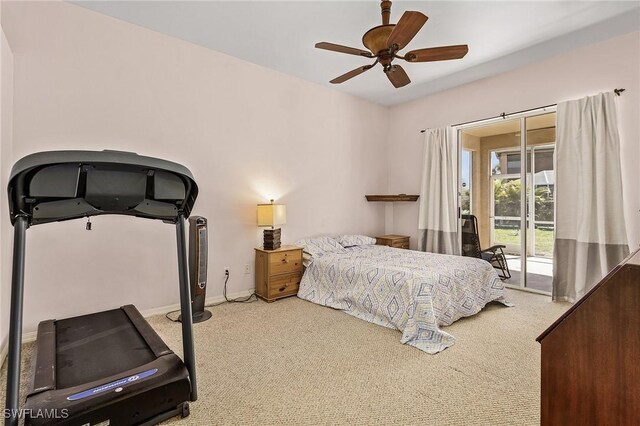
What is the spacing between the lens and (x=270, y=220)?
12.6 feet

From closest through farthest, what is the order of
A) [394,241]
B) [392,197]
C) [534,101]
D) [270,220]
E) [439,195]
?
[270,220] → [534,101] → [439,195] → [394,241] → [392,197]

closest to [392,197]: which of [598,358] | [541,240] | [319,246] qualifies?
[319,246]

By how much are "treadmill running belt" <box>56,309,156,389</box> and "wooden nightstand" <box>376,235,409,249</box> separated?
12.2ft

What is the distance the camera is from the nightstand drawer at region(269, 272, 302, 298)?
379 cm

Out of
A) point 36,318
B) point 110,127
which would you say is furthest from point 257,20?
point 36,318

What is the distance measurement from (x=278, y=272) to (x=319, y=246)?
0.70m

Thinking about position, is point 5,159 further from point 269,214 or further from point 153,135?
point 269,214

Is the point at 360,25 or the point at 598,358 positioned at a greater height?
the point at 360,25

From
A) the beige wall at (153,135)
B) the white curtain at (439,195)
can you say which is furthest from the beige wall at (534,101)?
the beige wall at (153,135)

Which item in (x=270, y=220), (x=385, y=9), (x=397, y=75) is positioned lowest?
(x=270, y=220)

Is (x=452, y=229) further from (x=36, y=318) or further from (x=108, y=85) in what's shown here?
(x=36, y=318)

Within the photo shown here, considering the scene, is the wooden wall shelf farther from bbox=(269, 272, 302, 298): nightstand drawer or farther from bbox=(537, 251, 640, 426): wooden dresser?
bbox=(537, 251, 640, 426): wooden dresser

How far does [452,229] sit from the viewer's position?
4.77 m

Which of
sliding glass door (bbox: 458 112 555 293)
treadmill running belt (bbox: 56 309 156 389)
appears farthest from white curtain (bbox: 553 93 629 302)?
treadmill running belt (bbox: 56 309 156 389)
